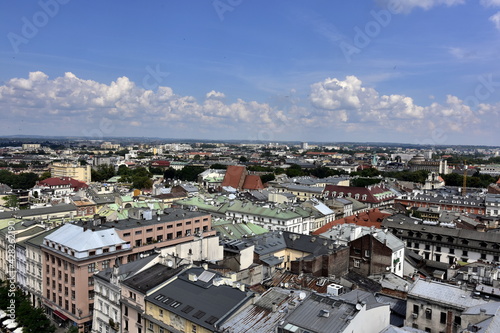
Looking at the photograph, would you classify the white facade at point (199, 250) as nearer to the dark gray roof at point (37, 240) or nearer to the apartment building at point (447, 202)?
the dark gray roof at point (37, 240)

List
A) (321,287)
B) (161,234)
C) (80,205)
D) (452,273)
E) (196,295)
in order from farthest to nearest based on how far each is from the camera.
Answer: (80,205)
(161,234)
(452,273)
(321,287)
(196,295)

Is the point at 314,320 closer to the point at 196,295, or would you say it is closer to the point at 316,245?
the point at 196,295

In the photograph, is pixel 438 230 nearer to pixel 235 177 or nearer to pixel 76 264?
pixel 76 264

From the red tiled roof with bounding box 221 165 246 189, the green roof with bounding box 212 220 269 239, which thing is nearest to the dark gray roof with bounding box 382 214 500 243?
the green roof with bounding box 212 220 269 239

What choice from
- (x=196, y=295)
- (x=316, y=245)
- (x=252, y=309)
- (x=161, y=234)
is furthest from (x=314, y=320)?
(x=161, y=234)

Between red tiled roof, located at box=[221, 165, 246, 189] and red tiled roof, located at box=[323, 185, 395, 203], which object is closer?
red tiled roof, located at box=[323, 185, 395, 203]

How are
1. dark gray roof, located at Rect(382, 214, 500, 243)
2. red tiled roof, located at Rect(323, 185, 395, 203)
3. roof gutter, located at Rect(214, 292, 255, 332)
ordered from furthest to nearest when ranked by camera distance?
red tiled roof, located at Rect(323, 185, 395, 203) < dark gray roof, located at Rect(382, 214, 500, 243) < roof gutter, located at Rect(214, 292, 255, 332)

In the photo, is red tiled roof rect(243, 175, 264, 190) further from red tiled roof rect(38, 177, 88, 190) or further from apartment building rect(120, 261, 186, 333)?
apartment building rect(120, 261, 186, 333)

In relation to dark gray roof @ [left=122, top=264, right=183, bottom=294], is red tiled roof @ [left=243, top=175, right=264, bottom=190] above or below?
below

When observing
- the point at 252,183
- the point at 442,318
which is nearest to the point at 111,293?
the point at 442,318
